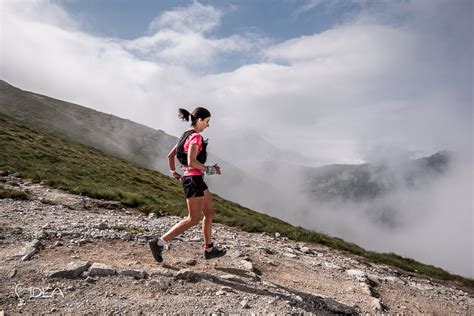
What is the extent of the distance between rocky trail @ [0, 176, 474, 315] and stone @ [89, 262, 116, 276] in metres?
0.02

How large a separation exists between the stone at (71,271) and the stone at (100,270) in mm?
158

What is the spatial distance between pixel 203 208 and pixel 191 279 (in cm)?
158

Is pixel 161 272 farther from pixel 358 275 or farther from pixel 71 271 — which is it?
pixel 358 275

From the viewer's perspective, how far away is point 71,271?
5.89 metres

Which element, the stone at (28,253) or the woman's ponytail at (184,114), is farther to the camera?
the woman's ponytail at (184,114)

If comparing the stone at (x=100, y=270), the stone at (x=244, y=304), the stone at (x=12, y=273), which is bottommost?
the stone at (x=12, y=273)

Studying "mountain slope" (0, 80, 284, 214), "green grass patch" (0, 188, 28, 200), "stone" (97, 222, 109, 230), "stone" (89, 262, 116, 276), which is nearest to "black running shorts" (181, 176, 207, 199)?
"stone" (89, 262, 116, 276)

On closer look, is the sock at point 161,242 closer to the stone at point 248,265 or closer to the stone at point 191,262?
the stone at point 191,262

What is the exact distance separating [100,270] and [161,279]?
3.82ft

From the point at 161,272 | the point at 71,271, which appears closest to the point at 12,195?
the point at 71,271

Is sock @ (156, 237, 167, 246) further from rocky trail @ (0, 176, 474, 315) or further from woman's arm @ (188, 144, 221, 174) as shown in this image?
woman's arm @ (188, 144, 221, 174)

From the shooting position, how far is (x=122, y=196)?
56.9ft

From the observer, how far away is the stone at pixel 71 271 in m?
5.77

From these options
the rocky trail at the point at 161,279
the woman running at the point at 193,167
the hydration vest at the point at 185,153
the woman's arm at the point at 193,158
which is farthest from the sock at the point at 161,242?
the woman's arm at the point at 193,158
